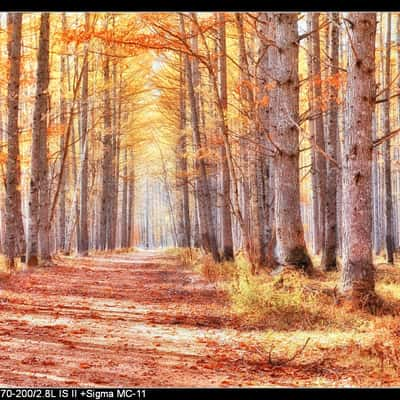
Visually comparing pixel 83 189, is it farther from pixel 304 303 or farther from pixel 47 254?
pixel 304 303

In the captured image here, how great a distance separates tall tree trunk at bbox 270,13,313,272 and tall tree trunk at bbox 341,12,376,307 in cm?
210

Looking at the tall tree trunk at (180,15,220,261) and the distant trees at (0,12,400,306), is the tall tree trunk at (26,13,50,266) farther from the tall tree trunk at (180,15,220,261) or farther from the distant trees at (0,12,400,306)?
the tall tree trunk at (180,15,220,261)

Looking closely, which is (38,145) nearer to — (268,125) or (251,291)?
(268,125)

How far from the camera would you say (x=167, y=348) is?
6.13m

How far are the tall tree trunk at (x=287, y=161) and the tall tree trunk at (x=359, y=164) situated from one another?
82.6 inches

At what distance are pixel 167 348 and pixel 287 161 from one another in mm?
4560

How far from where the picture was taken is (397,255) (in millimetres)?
20250

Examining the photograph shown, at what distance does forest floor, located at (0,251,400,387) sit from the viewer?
16.2 feet

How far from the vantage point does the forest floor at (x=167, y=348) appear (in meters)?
4.93

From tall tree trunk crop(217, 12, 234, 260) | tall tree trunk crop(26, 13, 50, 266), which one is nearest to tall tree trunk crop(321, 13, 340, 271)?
tall tree trunk crop(217, 12, 234, 260)
